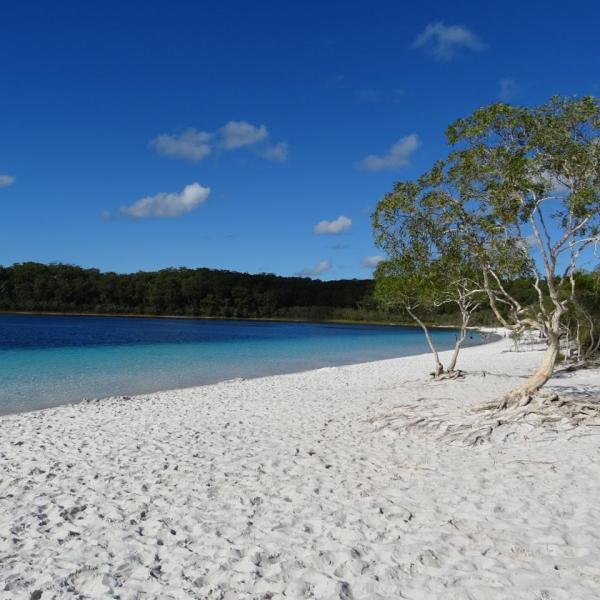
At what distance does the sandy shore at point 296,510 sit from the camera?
14.6ft

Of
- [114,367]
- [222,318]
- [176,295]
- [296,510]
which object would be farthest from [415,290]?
[176,295]

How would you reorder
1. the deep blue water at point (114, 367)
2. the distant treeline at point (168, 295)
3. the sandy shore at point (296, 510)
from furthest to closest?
the distant treeline at point (168, 295) → the deep blue water at point (114, 367) → the sandy shore at point (296, 510)

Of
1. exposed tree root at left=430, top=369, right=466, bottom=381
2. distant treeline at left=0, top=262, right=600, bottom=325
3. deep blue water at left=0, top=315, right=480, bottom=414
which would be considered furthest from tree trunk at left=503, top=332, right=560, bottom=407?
distant treeline at left=0, top=262, right=600, bottom=325

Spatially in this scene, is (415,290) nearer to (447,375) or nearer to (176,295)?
(447,375)

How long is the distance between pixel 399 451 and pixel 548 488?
2.61m

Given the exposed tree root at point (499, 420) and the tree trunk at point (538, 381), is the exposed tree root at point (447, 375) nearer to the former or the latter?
the exposed tree root at point (499, 420)

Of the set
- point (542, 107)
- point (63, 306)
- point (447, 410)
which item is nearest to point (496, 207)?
point (542, 107)

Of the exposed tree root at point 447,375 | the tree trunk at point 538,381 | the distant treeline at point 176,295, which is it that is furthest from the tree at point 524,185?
the distant treeline at point 176,295

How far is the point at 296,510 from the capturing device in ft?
20.1

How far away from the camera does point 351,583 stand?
14.5ft

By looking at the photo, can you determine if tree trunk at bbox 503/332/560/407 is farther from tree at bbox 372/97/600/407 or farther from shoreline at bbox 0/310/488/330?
shoreline at bbox 0/310/488/330

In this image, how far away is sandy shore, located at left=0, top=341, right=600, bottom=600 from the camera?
14.6 feet

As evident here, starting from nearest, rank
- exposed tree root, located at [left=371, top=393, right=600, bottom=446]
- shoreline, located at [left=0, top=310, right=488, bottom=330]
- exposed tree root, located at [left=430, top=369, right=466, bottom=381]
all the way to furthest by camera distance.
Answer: exposed tree root, located at [left=371, top=393, right=600, bottom=446], exposed tree root, located at [left=430, top=369, right=466, bottom=381], shoreline, located at [left=0, top=310, right=488, bottom=330]

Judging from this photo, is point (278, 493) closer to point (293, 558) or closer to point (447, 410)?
point (293, 558)
